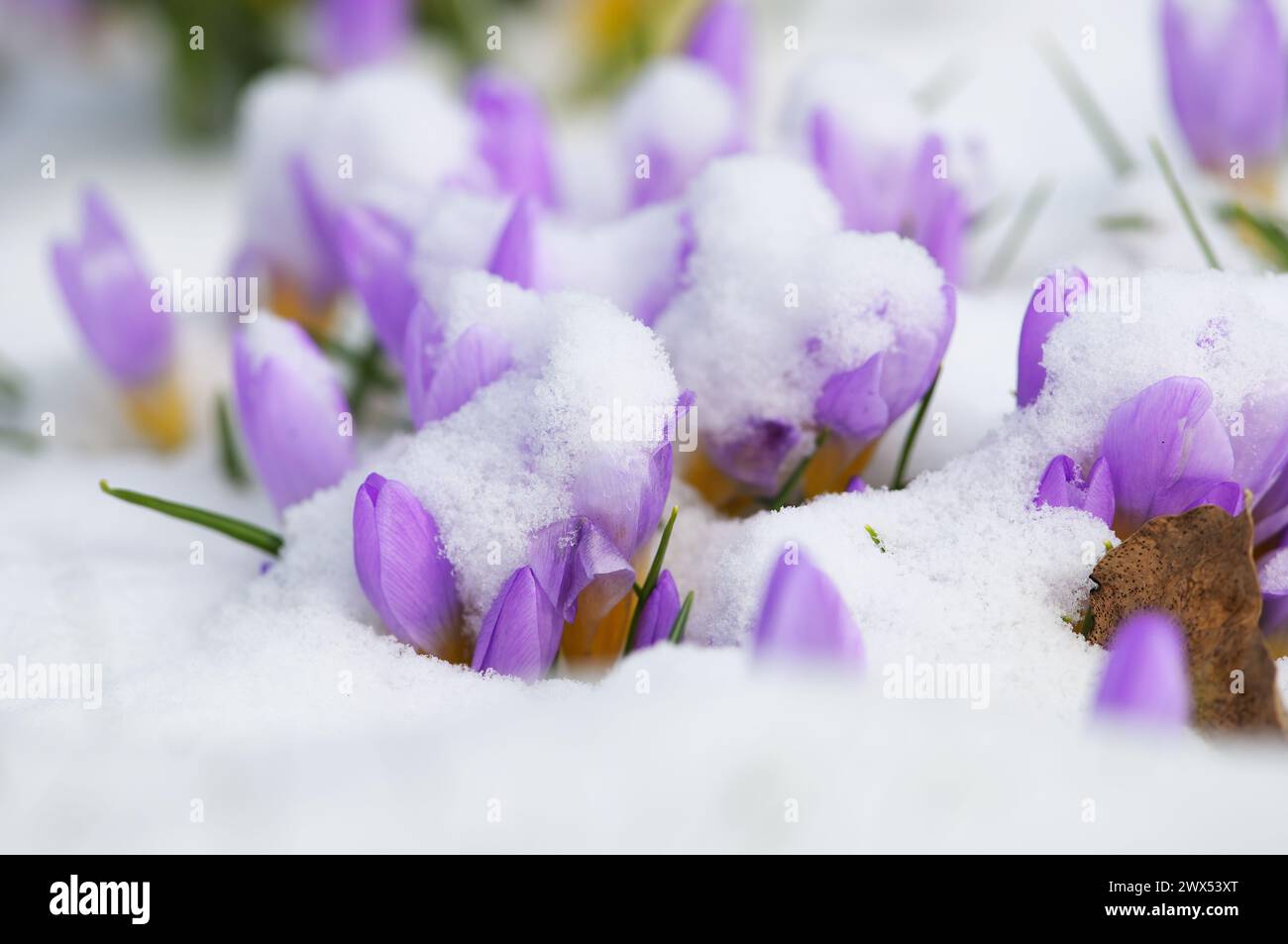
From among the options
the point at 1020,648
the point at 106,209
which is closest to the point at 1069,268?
the point at 1020,648

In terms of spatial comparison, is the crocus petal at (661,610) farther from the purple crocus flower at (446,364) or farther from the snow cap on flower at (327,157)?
the snow cap on flower at (327,157)

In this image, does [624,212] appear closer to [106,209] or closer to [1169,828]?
[106,209]

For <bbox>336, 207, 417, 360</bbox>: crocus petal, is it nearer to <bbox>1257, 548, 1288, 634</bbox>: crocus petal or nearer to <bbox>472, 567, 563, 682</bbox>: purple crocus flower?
<bbox>472, 567, 563, 682</bbox>: purple crocus flower

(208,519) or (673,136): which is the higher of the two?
(673,136)

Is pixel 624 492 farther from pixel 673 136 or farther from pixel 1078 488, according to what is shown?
pixel 673 136

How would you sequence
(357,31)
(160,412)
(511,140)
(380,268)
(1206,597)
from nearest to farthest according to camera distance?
(1206,597) → (380,268) → (511,140) → (160,412) → (357,31)

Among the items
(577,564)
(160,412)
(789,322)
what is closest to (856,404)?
(789,322)

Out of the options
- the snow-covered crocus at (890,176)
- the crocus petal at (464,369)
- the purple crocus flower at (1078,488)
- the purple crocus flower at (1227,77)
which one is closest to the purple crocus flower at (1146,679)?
the purple crocus flower at (1078,488)
